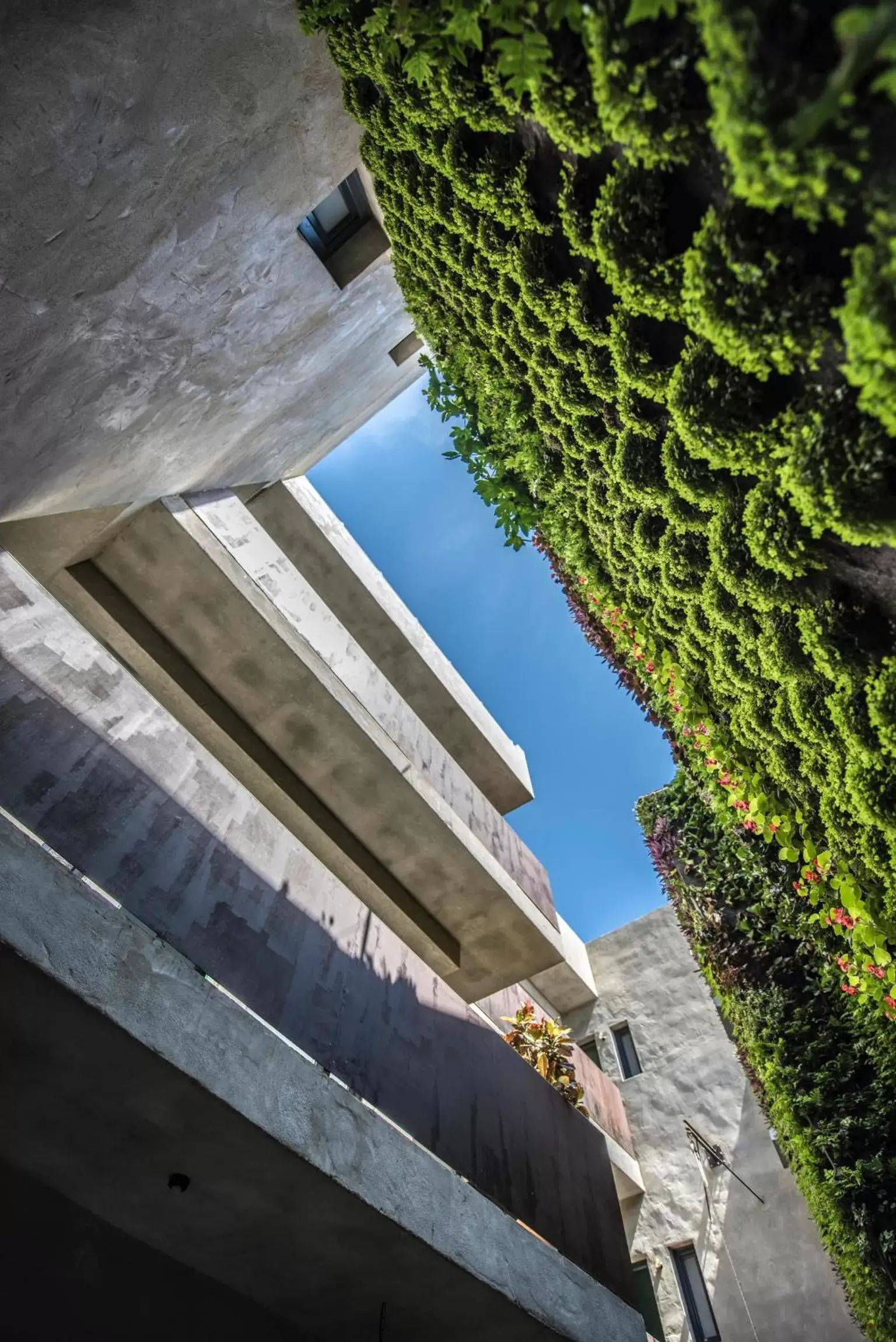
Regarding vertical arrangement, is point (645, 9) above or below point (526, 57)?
below

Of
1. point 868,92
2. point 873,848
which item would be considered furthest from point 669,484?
point 873,848

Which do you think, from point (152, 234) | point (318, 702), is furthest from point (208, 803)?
point (152, 234)

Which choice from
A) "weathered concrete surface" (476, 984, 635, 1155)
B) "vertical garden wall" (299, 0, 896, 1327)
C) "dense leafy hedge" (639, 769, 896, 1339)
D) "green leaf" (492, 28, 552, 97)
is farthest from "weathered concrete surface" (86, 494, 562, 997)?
"green leaf" (492, 28, 552, 97)

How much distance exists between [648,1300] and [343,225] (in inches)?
606

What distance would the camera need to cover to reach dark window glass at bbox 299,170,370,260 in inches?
238

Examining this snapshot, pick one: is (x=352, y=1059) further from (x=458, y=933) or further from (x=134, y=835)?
(x=458, y=933)

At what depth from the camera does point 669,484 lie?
10.9 ft

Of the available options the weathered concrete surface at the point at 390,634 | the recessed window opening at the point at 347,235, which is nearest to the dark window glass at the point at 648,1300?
the weathered concrete surface at the point at 390,634

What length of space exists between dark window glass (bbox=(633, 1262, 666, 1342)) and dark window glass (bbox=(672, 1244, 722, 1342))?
1.49ft

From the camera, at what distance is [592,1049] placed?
50.3 ft

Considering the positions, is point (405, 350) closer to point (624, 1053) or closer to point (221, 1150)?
point (221, 1150)

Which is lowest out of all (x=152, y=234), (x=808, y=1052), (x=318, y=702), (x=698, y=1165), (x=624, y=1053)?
(x=808, y=1052)

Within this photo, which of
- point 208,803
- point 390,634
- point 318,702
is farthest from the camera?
point 390,634

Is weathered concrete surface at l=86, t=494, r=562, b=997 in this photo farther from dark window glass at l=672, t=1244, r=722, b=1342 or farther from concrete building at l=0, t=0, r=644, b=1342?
dark window glass at l=672, t=1244, r=722, b=1342
